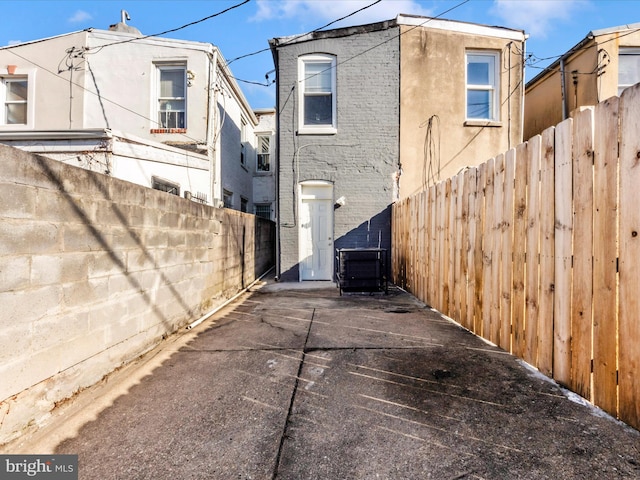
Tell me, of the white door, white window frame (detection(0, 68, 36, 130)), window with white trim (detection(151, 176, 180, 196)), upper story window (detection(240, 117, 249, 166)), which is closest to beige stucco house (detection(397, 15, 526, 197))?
the white door

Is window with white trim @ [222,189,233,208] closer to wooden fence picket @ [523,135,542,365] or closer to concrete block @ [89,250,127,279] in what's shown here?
concrete block @ [89,250,127,279]

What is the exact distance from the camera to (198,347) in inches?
140

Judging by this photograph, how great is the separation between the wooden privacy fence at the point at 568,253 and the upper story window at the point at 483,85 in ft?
19.6

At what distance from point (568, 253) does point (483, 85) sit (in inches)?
317

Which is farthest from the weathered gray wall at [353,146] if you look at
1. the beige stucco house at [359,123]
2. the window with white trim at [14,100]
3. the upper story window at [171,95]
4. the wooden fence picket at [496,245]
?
the window with white trim at [14,100]

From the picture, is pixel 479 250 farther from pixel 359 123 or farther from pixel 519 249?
pixel 359 123

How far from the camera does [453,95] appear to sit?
28.1 ft

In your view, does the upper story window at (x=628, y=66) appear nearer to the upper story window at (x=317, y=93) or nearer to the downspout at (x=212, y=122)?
the upper story window at (x=317, y=93)

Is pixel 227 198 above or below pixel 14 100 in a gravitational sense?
below

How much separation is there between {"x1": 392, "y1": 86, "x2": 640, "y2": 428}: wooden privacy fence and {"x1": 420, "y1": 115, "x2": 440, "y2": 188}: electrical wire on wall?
4.72m

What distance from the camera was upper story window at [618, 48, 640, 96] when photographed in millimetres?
8719

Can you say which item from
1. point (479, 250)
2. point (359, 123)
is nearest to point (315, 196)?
point (359, 123)

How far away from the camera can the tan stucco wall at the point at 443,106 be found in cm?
842

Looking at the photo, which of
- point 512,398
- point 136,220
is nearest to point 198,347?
point 136,220
